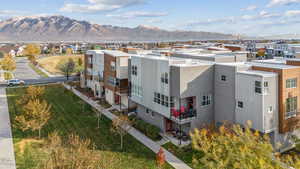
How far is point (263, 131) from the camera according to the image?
66.7 feet

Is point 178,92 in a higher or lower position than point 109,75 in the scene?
lower

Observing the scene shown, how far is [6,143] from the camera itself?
23.7 metres

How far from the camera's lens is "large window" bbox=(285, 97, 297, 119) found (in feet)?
70.7

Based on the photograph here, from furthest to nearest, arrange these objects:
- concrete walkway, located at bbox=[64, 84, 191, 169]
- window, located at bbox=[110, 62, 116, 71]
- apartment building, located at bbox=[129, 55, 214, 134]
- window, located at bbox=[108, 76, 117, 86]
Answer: window, located at bbox=[108, 76, 117, 86] < window, located at bbox=[110, 62, 116, 71] < apartment building, located at bbox=[129, 55, 214, 134] < concrete walkway, located at bbox=[64, 84, 191, 169]

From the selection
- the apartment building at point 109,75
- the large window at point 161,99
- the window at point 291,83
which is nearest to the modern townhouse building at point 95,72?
the apartment building at point 109,75

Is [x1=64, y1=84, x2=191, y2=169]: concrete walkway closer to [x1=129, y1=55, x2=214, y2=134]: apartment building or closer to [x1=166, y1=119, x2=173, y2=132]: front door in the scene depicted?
[x1=129, y1=55, x2=214, y2=134]: apartment building

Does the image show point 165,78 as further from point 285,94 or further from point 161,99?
point 285,94

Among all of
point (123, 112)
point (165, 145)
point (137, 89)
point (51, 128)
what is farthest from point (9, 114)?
point (165, 145)

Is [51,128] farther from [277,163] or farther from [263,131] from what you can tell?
[277,163]

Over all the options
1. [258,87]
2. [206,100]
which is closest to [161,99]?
[206,100]

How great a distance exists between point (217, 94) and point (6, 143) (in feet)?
65.5

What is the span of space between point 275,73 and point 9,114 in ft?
101

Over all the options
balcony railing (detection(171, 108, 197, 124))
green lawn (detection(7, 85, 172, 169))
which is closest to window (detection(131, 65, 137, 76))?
green lawn (detection(7, 85, 172, 169))

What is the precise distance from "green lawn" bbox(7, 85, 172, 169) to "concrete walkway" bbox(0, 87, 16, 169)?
418 millimetres
